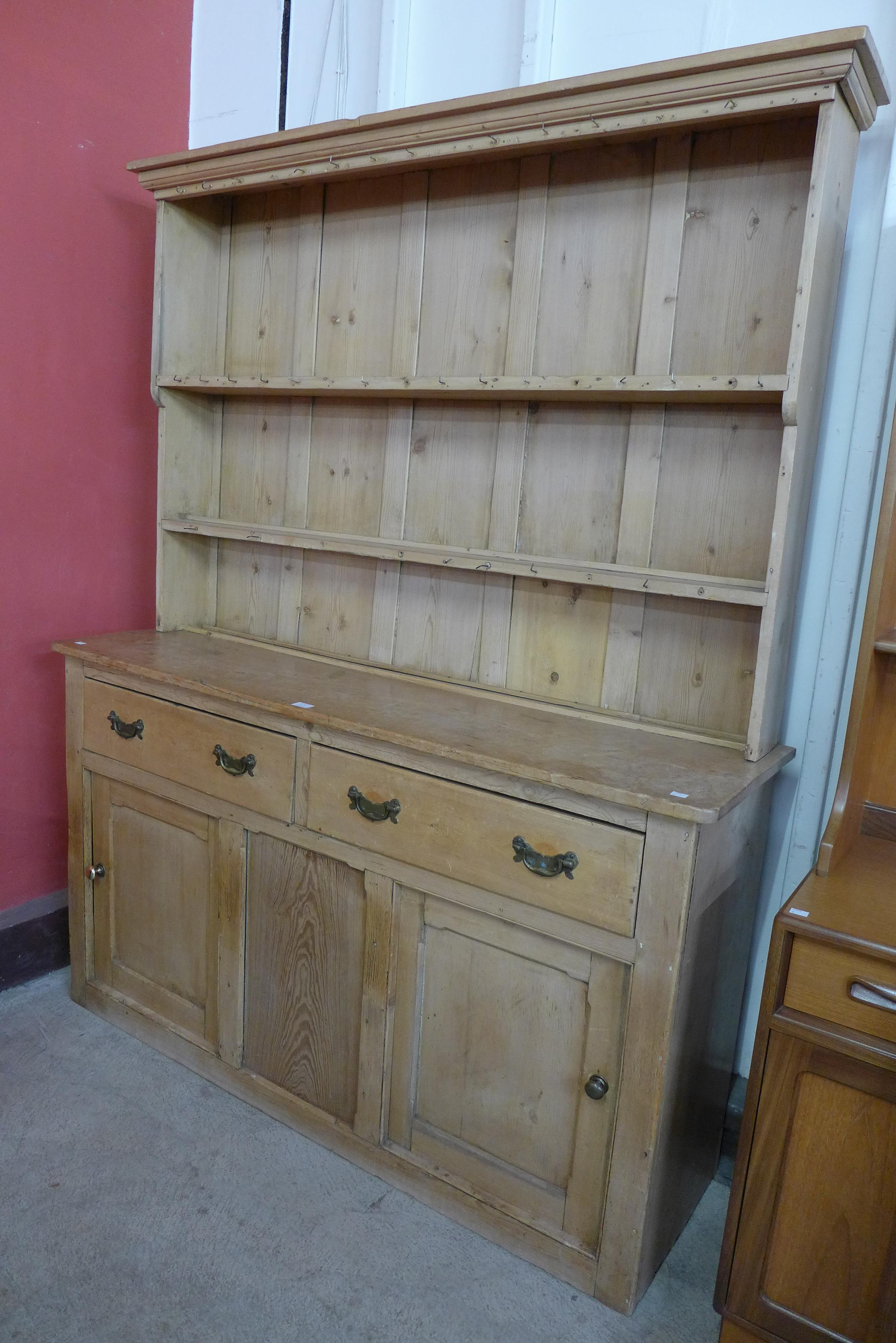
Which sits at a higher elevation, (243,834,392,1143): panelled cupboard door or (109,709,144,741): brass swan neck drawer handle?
(109,709,144,741): brass swan neck drawer handle

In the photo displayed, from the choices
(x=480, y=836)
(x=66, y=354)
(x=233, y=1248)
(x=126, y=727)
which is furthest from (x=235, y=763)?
(x=66, y=354)

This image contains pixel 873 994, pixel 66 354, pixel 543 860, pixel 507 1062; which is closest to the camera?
pixel 873 994

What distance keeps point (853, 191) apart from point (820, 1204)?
179 centimetres

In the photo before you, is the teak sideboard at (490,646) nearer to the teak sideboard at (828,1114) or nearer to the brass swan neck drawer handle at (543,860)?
the brass swan neck drawer handle at (543,860)

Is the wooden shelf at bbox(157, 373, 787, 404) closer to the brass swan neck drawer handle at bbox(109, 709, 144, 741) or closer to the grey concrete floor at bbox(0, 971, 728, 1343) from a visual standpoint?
the brass swan neck drawer handle at bbox(109, 709, 144, 741)

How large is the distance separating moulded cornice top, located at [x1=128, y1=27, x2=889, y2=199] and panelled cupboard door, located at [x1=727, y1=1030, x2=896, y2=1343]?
1525 millimetres

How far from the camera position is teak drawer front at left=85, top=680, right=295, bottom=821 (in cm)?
195

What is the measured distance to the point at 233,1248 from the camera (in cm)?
173

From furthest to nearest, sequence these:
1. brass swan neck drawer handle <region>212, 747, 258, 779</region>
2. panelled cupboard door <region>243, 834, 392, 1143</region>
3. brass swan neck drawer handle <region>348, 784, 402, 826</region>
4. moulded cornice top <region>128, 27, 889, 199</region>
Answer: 1. brass swan neck drawer handle <region>212, 747, 258, 779</region>
2. panelled cupboard door <region>243, 834, 392, 1143</region>
3. brass swan neck drawer handle <region>348, 784, 402, 826</region>
4. moulded cornice top <region>128, 27, 889, 199</region>

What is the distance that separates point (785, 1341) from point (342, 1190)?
2.85 feet

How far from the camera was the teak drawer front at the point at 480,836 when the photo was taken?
1535 mm

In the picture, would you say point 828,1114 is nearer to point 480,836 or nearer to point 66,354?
point 480,836

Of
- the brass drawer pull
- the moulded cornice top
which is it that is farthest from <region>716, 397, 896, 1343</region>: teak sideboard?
A: the moulded cornice top

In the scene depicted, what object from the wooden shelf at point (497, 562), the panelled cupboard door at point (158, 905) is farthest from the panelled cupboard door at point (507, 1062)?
the wooden shelf at point (497, 562)
